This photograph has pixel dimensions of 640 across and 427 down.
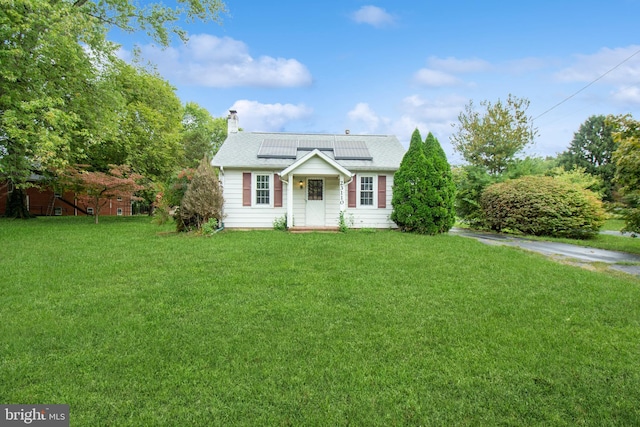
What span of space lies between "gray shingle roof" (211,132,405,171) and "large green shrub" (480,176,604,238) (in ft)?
16.2

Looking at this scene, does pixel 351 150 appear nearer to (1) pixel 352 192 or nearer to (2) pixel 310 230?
(1) pixel 352 192

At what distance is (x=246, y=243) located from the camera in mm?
8656

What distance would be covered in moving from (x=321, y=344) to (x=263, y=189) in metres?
10.1

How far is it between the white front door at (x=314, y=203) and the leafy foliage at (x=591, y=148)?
29.9 metres

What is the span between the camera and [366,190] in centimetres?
1292

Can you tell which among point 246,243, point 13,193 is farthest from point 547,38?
point 13,193

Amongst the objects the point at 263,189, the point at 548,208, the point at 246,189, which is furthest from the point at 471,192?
the point at 246,189

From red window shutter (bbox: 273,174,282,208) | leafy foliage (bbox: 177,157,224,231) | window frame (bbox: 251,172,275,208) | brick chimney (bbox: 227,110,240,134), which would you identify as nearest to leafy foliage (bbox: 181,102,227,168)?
brick chimney (bbox: 227,110,240,134)

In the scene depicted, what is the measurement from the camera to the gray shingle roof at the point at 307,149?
1246cm

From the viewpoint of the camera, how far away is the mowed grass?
219cm

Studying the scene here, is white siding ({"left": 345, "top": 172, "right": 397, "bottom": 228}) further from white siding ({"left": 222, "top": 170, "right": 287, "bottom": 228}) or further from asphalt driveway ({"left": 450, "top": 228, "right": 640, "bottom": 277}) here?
asphalt driveway ({"left": 450, "top": 228, "right": 640, "bottom": 277})

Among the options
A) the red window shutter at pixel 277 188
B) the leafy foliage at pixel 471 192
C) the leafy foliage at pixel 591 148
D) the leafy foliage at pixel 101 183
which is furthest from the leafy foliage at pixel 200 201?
the leafy foliage at pixel 591 148

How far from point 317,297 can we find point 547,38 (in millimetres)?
13880

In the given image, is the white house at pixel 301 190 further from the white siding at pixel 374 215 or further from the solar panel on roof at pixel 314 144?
the solar panel on roof at pixel 314 144
